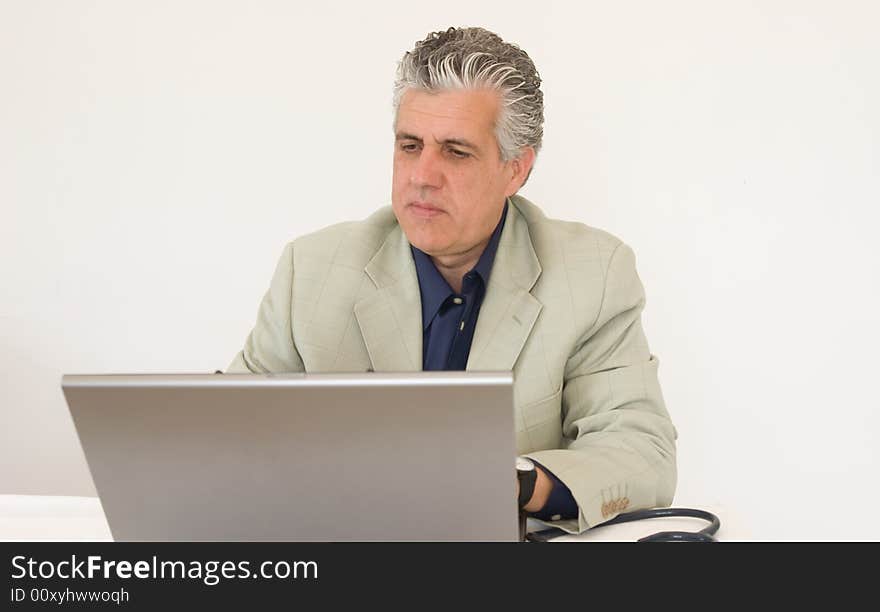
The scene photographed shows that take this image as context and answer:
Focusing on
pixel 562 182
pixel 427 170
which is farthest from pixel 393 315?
pixel 562 182

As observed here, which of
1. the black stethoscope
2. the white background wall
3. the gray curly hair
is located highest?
the white background wall

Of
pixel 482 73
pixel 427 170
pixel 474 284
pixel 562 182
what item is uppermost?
pixel 562 182

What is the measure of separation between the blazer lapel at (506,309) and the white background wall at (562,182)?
3.76 ft

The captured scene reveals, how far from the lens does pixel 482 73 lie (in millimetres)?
2021

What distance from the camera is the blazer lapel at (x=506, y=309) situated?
2035 mm

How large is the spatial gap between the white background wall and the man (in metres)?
1.11

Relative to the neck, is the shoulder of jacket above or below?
above

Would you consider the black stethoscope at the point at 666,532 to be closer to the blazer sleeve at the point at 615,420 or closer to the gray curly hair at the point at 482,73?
the blazer sleeve at the point at 615,420

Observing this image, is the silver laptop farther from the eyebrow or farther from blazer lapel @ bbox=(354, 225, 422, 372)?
the eyebrow

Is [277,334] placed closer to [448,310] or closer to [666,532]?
[448,310]

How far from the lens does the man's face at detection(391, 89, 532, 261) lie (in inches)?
79.2

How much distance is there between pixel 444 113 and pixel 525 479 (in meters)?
0.78

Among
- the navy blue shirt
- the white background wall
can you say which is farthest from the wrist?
the white background wall
